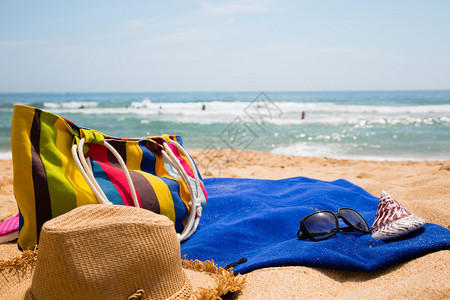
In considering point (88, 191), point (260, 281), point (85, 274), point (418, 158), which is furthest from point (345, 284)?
point (418, 158)

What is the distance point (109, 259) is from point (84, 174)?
0.85 metres

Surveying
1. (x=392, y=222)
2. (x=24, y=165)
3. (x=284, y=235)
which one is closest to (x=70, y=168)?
(x=24, y=165)

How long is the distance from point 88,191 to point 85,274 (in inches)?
35.0

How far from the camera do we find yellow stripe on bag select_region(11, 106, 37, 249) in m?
1.91

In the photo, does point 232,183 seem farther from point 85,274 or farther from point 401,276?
point 85,274

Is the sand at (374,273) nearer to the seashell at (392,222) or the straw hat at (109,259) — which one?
the seashell at (392,222)

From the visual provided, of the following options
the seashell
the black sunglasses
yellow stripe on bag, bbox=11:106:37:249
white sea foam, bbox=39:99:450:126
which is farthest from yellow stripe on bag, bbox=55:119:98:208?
white sea foam, bbox=39:99:450:126

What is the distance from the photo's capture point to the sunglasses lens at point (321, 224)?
2.17 meters

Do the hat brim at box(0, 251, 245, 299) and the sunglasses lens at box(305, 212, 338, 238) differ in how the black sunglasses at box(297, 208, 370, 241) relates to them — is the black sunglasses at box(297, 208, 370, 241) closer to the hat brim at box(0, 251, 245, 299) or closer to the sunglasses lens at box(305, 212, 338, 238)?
the sunglasses lens at box(305, 212, 338, 238)

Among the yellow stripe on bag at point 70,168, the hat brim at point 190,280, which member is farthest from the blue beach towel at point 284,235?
the yellow stripe on bag at point 70,168

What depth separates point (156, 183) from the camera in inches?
97.2

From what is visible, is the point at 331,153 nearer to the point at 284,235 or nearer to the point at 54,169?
the point at 284,235

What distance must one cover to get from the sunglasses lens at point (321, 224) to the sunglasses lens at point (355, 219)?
0.11 metres

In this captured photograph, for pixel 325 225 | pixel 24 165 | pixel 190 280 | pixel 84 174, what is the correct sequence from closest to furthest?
pixel 190 280 < pixel 24 165 < pixel 84 174 < pixel 325 225
